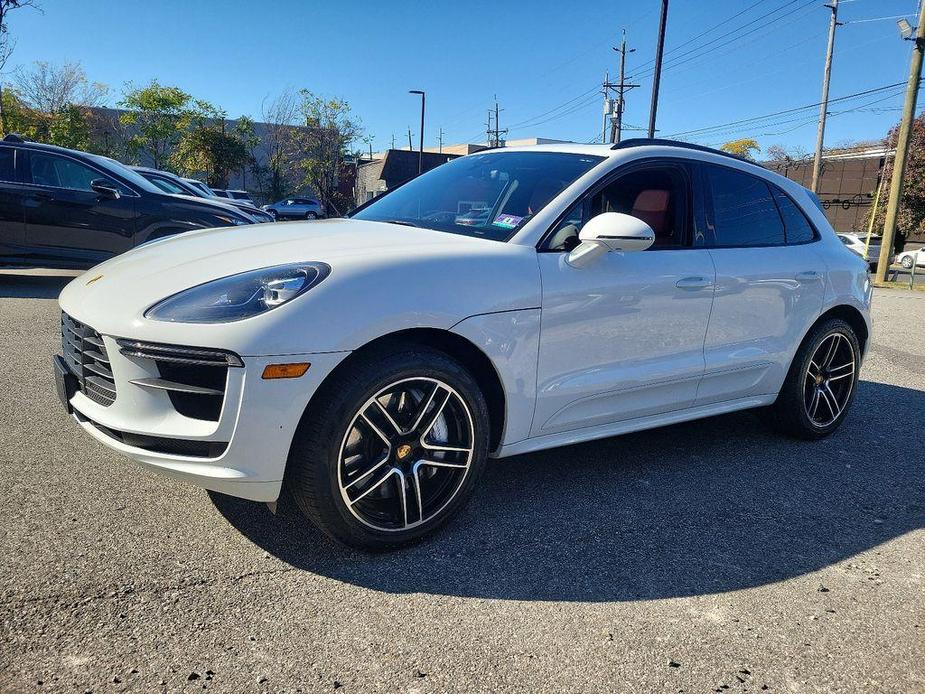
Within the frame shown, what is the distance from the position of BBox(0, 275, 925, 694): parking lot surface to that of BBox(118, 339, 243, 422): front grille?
61 centimetres

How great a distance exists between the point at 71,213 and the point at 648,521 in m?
7.94

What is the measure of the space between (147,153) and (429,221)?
42.8 metres

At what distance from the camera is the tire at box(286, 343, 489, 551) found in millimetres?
2451

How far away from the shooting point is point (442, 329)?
8.74 feet

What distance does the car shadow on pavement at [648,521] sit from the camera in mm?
2602

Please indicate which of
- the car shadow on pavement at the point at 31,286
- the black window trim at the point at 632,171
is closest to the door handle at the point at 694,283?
the black window trim at the point at 632,171

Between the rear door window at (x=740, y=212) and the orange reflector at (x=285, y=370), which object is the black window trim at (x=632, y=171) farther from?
the orange reflector at (x=285, y=370)

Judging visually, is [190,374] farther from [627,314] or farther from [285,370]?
[627,314]

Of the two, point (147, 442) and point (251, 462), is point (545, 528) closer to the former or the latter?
point (251, 462)

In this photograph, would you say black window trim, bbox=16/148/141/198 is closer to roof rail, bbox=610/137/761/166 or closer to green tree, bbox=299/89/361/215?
roof rail, bbox=610/137/761/166

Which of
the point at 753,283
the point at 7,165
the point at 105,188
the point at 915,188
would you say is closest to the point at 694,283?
the point at 753,283

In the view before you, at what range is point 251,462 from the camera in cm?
236

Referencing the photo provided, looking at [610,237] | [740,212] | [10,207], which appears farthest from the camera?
[10,207]

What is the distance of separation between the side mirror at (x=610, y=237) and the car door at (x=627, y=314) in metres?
0.08
